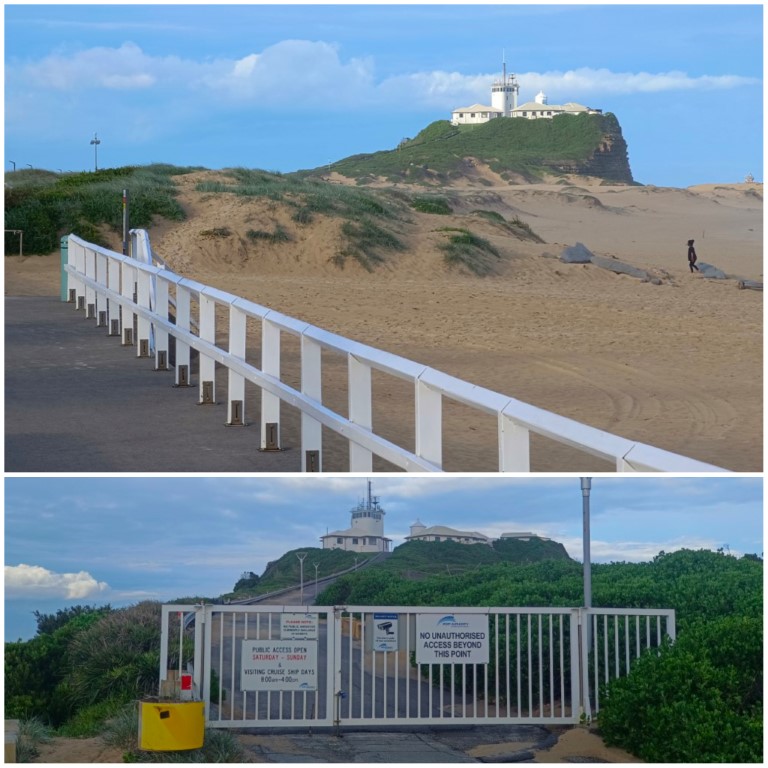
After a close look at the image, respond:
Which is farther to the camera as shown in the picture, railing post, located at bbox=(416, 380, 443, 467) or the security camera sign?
the security camera sign

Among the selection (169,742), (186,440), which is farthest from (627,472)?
(186,440)

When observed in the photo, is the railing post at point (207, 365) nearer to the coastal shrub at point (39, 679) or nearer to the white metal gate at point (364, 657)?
the white metal gate at point (364, 657)

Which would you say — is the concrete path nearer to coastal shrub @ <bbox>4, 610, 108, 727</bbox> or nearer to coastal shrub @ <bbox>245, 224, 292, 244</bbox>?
coastal shrub @ <bbox>4, 610, 108, 727</bbox>

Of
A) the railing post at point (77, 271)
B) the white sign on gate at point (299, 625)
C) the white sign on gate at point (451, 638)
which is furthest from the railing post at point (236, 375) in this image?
the railing post at point (77, 271)

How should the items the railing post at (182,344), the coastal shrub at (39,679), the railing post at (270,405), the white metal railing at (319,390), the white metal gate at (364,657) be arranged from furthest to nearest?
the railing post at (182,344)
the coastal shrub at (39,679)
the white metal gate at (364,657)
the railing post at (270,405)
the white metal railing at (319,390)

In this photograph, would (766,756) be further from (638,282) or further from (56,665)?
(638,282)

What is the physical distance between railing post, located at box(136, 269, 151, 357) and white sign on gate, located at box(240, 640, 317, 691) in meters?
4.92

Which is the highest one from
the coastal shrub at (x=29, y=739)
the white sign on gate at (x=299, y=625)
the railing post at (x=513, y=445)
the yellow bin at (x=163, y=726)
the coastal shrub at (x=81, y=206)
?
the coastal shrub at (x=81, y=206)

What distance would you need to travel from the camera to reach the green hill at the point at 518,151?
125m

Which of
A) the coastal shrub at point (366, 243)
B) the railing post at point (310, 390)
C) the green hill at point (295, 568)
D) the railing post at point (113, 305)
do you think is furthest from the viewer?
the coastal shrub at point (366, 243)

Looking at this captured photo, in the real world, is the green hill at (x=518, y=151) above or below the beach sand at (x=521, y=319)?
above

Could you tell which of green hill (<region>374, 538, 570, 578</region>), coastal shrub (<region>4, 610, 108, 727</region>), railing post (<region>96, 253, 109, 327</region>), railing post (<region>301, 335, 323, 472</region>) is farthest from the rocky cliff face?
railing post (<region>301, 335, 323, 472</region>)

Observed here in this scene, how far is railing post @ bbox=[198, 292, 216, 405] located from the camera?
10938 millimetres

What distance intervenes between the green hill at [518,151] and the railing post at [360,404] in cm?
11027
